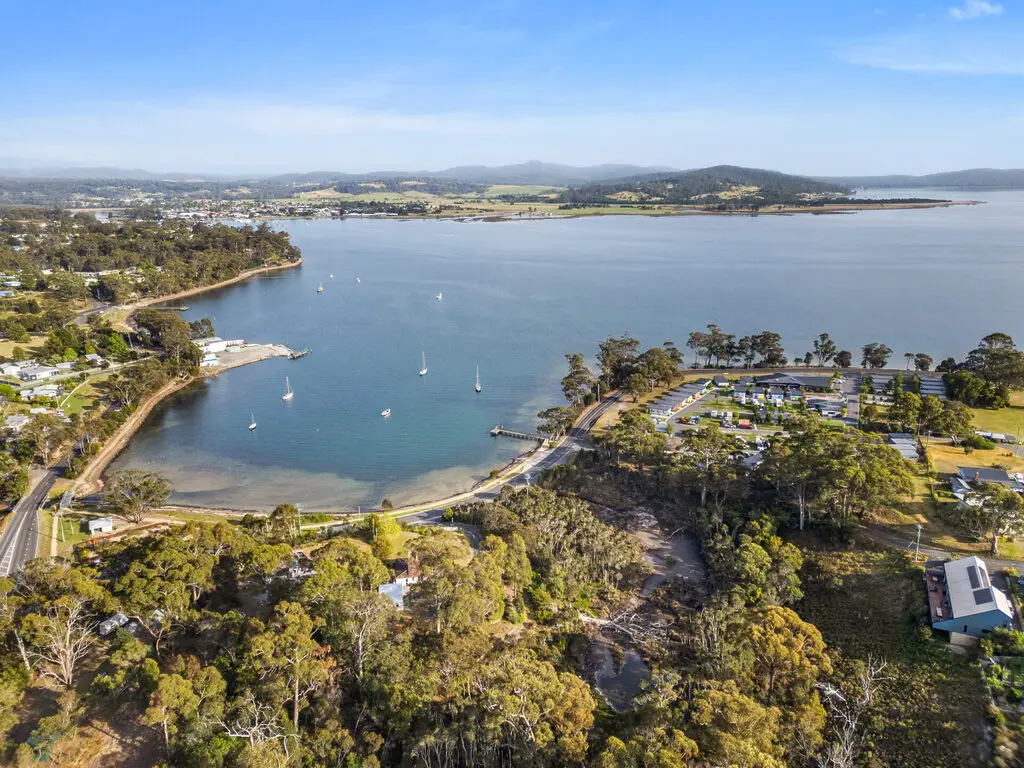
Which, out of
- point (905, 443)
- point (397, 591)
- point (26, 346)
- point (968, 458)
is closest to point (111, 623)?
point (397, 591)

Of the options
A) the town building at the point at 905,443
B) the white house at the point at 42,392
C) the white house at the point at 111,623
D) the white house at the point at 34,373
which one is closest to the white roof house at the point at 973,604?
the town building at the point at 905,443

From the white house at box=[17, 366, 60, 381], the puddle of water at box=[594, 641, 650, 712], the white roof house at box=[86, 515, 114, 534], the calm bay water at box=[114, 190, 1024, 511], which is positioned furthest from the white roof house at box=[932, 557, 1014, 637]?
the white house at box=[17, 366, 60, 381]

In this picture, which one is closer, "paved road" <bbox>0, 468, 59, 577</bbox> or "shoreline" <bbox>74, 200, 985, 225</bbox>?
"paved road" <bbox>0, 468, 59, 577</bbox>

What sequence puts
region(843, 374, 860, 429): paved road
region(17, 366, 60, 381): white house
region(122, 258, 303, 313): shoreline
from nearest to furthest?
region(843, 374, 860, 429): paved road
region(17, 366, 60, 381): white house
region(122, 258, 303, 313): shoreline

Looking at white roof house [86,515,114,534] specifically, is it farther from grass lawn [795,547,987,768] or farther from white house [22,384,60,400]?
grass lawn [795,547,987,768]

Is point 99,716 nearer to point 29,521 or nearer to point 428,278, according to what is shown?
point 29,521

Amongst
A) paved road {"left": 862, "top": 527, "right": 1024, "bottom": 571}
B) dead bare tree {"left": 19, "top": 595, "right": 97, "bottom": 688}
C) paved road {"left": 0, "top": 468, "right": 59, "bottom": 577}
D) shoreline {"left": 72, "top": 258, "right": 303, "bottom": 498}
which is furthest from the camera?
shoreline {"left": 72, "top": 258, "right": 303, "bottom": 498}

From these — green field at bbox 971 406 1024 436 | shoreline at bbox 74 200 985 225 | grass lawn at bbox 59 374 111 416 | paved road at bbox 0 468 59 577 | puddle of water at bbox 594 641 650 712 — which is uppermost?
shoreline at bbox 74 200 985 225

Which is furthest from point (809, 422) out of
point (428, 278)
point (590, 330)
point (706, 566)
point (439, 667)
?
point (428, 278)
